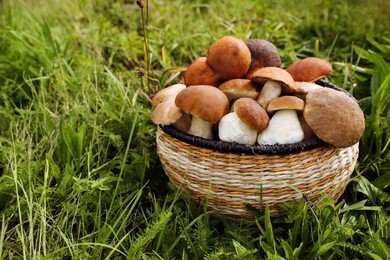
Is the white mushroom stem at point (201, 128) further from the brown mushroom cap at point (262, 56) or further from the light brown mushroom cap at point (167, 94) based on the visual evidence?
the brown mushroom cap at point (262, 56)

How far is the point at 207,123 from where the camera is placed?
173cm

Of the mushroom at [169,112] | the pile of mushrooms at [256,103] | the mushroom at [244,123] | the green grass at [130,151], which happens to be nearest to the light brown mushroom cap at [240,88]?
the pile of mushrooms at [256,103]

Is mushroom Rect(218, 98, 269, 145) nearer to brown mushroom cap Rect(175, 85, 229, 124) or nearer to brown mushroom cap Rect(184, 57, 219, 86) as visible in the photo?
brown mushroom cap Rect(175, 85, 229, 124)

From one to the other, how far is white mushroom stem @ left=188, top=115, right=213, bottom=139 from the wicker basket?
0.27 ft

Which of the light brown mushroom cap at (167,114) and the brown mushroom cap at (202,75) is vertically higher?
the brown mushroom cap at (202,75)

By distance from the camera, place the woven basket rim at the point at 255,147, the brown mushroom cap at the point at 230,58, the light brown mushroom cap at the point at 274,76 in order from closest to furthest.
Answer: the woven basket rim at the point at 255,147, the light brown mushroom cap at the point at 274,76, the brown mushroom cap at the point at 230,58

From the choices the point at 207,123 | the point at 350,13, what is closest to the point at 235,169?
the point at 207,123

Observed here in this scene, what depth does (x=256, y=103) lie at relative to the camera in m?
1.64

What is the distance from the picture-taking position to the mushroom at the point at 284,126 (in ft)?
5.30

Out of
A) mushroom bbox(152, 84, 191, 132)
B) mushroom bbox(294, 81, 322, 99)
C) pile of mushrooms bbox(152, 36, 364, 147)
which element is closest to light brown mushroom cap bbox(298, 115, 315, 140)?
pile of mushrooms bbox(152, 36, 364, 147)

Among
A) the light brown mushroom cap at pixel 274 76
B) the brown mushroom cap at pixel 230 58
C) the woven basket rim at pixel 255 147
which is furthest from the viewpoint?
the brown mushroom cap at pixel 230 58

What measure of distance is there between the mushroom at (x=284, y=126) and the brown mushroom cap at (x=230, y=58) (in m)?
0.23

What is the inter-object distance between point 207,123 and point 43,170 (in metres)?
0.86

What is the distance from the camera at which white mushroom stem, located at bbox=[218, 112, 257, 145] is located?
1.63m
